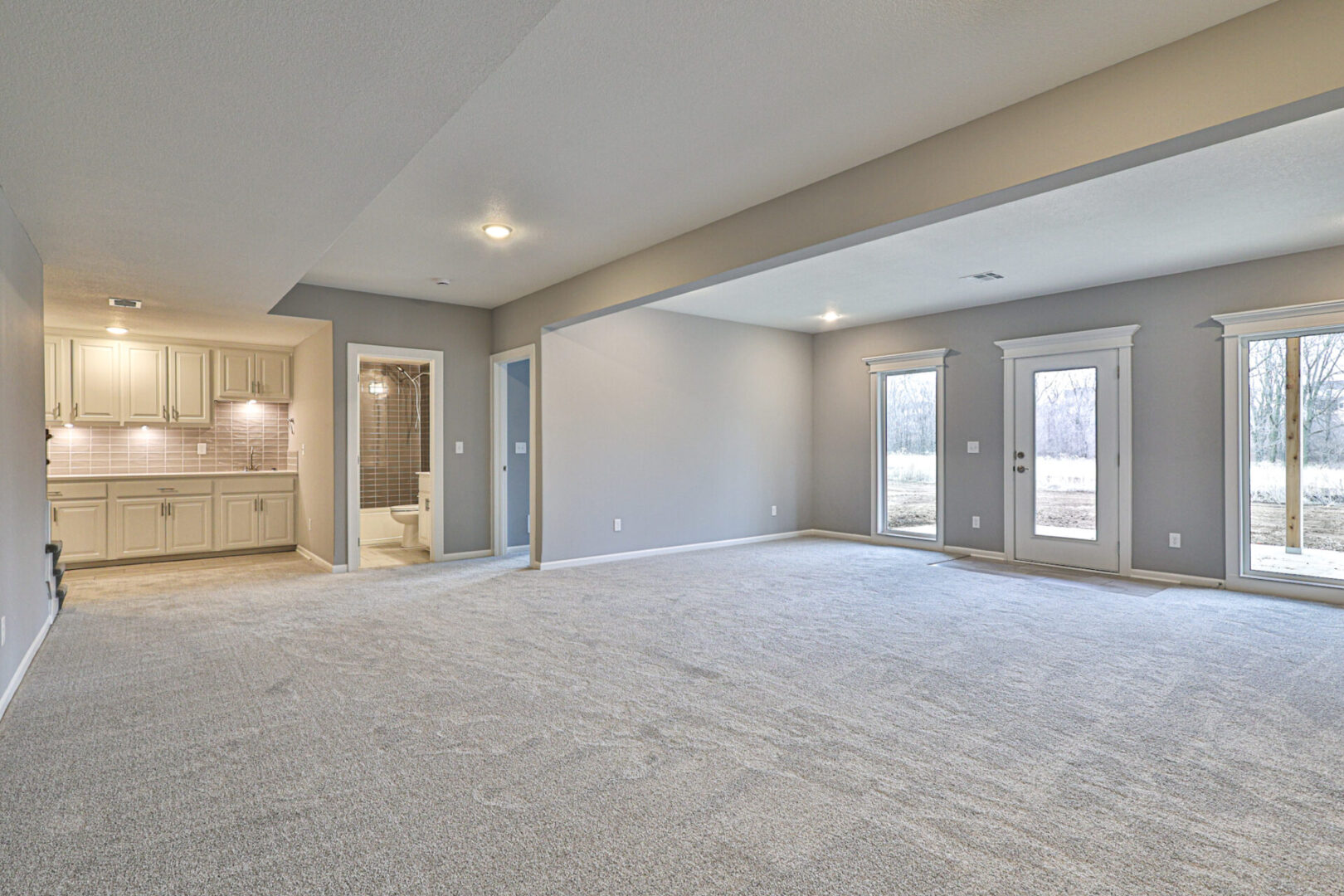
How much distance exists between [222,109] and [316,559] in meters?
5.16

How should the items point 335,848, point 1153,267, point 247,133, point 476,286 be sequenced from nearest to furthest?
point 335,848 → point 247,133 → point 1153,267 → point 476,286

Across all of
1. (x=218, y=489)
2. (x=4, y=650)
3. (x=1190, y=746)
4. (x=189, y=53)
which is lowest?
(x=1190, y=746)

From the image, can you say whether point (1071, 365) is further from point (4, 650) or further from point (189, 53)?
point (4, 650)

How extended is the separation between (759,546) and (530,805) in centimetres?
559

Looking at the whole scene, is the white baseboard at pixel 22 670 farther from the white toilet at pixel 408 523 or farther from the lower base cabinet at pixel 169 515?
A: the white toilet at pixel 408 523

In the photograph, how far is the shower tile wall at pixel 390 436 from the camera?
8.80m

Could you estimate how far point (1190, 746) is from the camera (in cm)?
257

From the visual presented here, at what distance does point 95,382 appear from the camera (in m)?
6.55

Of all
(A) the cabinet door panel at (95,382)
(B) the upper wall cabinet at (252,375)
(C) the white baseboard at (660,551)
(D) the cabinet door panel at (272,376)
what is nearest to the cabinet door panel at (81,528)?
(A) the cabinet door panel at (95,382)

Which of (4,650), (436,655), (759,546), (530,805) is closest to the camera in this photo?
(530,805)

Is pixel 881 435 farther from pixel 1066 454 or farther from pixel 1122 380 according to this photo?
pixel 1122 380

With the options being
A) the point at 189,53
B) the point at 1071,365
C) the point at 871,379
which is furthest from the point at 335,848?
the point at 871,379

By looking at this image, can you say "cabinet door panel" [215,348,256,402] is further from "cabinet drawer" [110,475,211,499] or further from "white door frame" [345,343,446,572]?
"white door frame" [345,343,446,572]

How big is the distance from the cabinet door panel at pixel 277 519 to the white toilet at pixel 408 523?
3.47 ft
